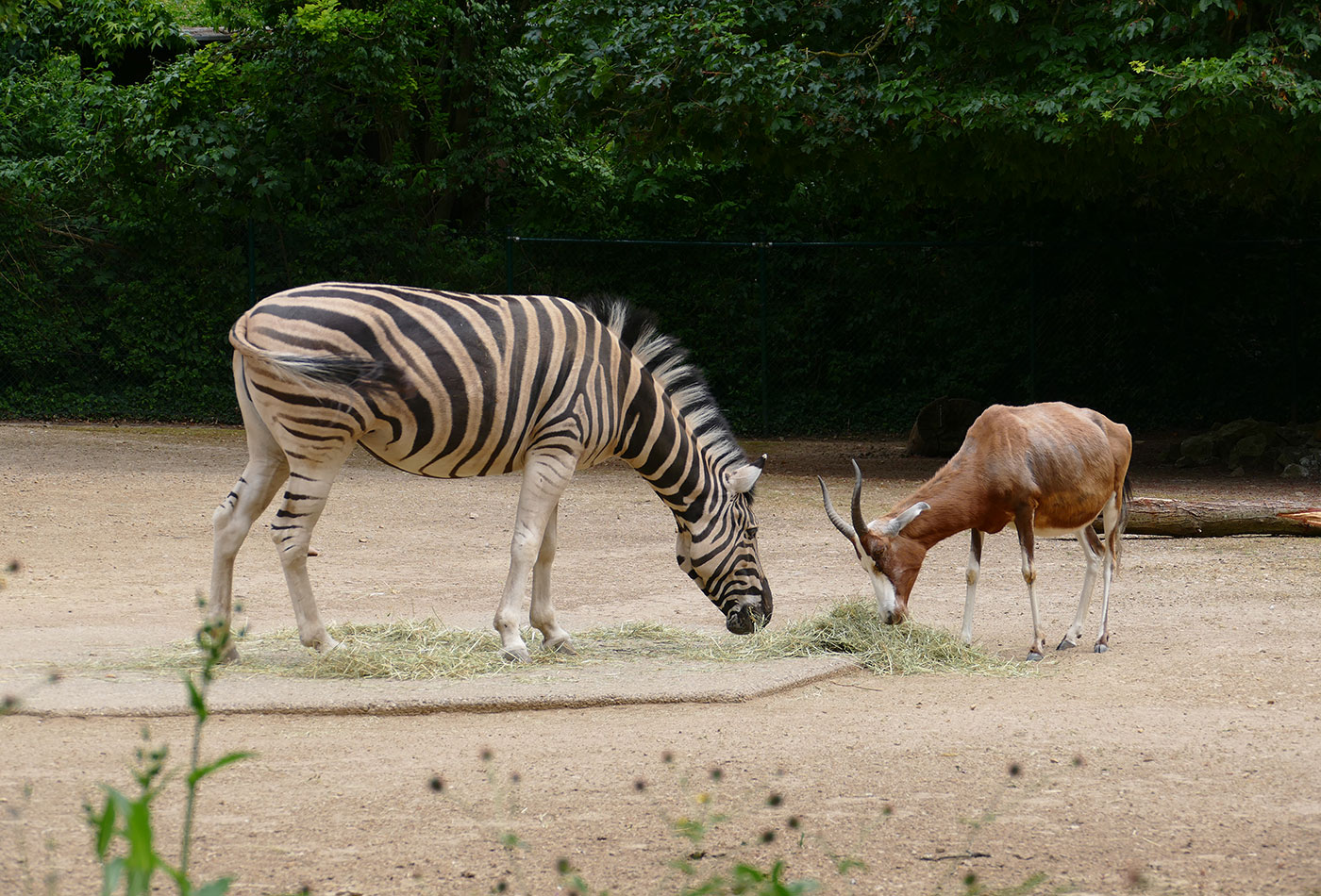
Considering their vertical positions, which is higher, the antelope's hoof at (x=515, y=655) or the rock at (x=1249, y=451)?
the rock at (x=1249, y=451)

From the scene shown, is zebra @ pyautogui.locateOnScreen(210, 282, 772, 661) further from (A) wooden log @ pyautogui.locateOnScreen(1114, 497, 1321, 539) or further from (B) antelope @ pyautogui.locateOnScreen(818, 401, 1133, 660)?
(A) wooden log @ pyautogui.locateOnScreen(1114, 497, 1321, 539)

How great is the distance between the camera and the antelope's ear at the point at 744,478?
246 inches

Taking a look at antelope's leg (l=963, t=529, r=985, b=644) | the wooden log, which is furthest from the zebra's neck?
the wooden log

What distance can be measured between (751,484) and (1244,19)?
8.23 metres

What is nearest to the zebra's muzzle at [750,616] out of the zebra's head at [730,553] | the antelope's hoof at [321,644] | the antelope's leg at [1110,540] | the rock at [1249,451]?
Result: the zebra's head at [730,553]

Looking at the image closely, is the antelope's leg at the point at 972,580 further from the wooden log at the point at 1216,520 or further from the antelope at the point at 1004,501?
the wooden log at the point at 1216,520

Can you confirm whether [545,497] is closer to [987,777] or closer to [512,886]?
[987,777]

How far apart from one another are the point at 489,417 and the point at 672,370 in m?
1.00

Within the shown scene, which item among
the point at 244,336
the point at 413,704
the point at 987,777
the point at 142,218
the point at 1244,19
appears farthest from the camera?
the point at 142,218

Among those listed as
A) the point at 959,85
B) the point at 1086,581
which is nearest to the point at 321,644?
the point at 1086,581

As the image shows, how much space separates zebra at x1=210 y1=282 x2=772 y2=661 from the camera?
5.66 meters

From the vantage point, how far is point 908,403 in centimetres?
1769

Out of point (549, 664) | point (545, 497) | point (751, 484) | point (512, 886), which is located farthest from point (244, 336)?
point (512, 886)

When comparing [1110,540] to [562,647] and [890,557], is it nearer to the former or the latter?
[890,557]
